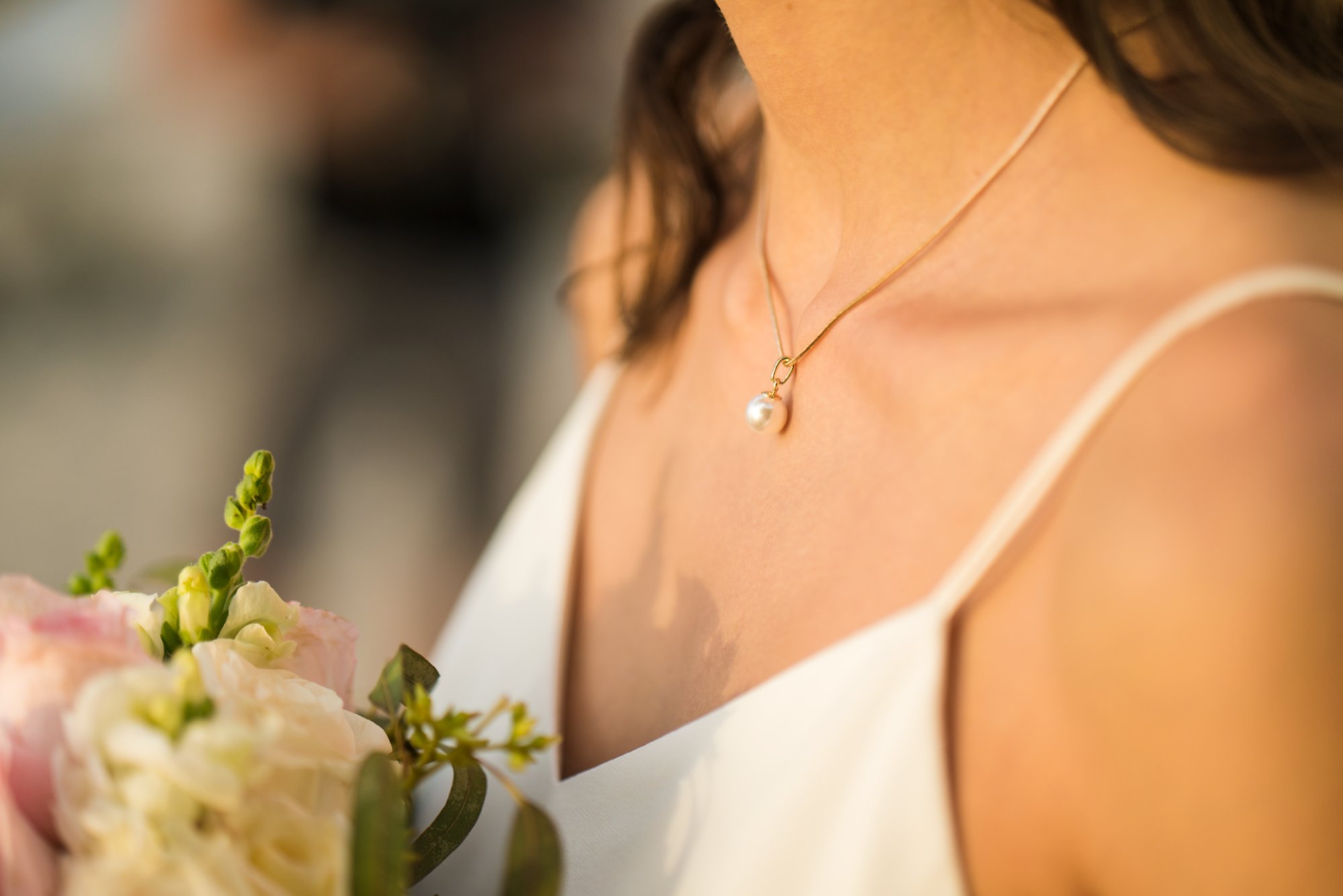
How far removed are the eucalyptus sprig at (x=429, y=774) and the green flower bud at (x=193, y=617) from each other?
13 centimetres

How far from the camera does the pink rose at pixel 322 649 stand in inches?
28.8

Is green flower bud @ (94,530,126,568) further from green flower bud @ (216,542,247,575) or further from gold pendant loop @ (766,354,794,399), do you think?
gold pendant loop @ (766,354,794,399)

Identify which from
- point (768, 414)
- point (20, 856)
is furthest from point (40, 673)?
point (768, 414)

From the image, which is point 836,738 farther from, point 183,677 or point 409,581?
point 409,581

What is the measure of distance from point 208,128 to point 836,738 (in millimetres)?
3362

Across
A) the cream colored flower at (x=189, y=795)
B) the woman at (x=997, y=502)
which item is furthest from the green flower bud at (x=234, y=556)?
the woman at (x=997, y=502)

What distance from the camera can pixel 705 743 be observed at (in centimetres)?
87

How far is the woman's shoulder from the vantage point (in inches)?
24.3

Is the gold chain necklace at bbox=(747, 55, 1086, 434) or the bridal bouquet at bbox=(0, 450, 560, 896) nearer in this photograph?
the bridal bouquet at bbox=(0, 450, 560, 896)

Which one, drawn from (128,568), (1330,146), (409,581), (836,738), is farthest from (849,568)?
(128,568)

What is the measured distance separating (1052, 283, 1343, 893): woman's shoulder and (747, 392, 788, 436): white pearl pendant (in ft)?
1.06

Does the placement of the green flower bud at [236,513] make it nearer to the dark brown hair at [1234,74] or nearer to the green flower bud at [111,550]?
the green flower bud at [111,550]

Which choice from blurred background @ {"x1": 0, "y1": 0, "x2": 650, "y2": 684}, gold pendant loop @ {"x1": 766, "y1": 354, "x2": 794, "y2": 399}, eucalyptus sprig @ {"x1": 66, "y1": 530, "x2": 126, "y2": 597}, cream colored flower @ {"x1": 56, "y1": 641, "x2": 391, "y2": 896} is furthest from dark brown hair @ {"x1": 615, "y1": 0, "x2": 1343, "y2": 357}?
blurred background @ {"x1": 0, "y1": 0, "x2": 650, "y2": 684}

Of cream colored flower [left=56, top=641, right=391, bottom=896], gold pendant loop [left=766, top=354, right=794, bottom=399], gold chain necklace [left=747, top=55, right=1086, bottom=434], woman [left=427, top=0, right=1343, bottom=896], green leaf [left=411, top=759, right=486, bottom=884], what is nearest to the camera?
cream colored flower [left=56, top=641, right=391, bottom=896]
